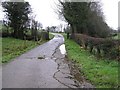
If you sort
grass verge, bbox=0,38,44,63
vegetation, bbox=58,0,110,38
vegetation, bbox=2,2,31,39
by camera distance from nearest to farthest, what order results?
grass verge, bbox=0,38,44,63, vegetation, bbox=58,0,110,38, vegetation, bbox=2,2,31,39

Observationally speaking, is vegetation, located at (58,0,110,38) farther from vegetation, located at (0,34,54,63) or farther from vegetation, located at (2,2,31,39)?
vegetation, located at (0,34,54,63)

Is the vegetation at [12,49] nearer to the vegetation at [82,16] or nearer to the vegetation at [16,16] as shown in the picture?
the vegetation at [82,16]

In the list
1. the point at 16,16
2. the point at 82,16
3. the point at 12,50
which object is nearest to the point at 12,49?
the point at 12,50

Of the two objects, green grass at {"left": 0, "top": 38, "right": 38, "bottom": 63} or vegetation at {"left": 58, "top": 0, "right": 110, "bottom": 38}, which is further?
vegetation at {"left": 58, "top": 0, "right": 110, "bottom": 38}

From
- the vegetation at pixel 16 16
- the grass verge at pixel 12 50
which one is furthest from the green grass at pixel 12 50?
the vegetation at pixel 16 16

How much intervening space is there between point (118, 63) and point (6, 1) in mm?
40167

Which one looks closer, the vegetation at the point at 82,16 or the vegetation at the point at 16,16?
the vegetation at the point at 82,16

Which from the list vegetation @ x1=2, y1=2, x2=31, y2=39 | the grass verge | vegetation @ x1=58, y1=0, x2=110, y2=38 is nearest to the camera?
the grass verge

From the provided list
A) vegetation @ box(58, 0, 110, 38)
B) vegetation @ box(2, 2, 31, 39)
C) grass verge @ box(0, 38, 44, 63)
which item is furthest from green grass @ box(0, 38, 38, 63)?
vegetation @ box(2, 2, 31, 39)

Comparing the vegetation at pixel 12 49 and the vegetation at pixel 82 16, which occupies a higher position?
the vegetation at pixel 82 16

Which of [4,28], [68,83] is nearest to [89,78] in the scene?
[68,83]

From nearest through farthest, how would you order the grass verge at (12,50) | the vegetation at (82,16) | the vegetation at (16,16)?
the grass verge at (12,50) < the vegetation at (82,16) < the vegetation at (16,16)

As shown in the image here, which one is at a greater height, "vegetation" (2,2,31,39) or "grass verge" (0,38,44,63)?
"vegetation" (2,2,31,39)

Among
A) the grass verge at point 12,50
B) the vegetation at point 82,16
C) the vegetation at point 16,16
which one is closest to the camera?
the grass verge at point 12,50
